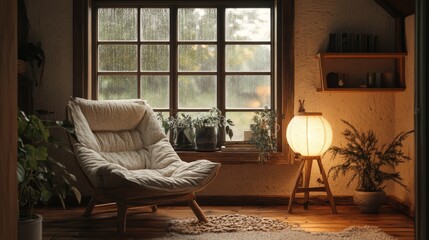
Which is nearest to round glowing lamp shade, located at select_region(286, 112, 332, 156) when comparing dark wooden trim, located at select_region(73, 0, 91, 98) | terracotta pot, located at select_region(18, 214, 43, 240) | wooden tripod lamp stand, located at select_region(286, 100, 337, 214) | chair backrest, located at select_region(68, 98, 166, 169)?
wooden tripod lamp stand, located at select_region(286, 100, 337, 214)

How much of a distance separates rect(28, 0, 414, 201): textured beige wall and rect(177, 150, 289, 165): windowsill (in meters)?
0.12

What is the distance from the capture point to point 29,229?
2893mm

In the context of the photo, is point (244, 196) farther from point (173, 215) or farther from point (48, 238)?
point (48, 238)

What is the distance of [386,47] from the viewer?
486cm

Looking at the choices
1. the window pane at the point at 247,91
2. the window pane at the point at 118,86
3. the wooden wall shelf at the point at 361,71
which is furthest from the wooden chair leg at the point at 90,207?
the wooden wall shelf at the point at 361,71

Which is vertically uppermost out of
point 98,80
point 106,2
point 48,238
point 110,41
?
point 106,2

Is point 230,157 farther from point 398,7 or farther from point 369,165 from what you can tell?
point 398,7

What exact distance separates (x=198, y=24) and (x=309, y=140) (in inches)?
58.1

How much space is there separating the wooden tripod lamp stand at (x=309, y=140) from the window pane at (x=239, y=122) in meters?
0.58

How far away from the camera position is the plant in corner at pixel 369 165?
4.45 metres

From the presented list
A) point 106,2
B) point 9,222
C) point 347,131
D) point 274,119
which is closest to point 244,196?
point 274,119

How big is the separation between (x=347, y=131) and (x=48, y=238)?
97.4 inches

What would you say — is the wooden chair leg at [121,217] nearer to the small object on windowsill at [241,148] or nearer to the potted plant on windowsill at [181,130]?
the potted plant on windowsill at [181,130]
